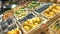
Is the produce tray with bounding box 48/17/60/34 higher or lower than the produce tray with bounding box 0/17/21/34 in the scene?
higher

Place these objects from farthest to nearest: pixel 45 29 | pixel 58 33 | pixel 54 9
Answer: pixel 54 9, pixel 45 29, pixel 58 33

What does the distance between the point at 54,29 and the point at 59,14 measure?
34 cm

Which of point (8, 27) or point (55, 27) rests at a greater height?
point (55, 27)

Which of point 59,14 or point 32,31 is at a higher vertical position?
point 59,14

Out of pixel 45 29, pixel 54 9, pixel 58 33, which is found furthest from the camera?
pixel 54 9

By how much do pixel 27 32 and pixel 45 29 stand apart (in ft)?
0.87

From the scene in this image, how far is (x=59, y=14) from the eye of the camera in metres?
2.39

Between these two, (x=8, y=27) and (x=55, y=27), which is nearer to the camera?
(x=55, y=27)

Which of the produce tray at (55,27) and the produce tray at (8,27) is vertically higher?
the produce tray at (55,27)

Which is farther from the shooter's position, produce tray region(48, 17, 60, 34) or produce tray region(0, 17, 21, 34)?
produce tray region(0, 17, 21, 34)

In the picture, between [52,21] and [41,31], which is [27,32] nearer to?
[41,31]

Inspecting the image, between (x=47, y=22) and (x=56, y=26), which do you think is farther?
(x=47, y=22)

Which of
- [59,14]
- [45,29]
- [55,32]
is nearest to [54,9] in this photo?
[59,14]

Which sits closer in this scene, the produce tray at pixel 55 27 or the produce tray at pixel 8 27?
the produce tray at pixel 55 27
